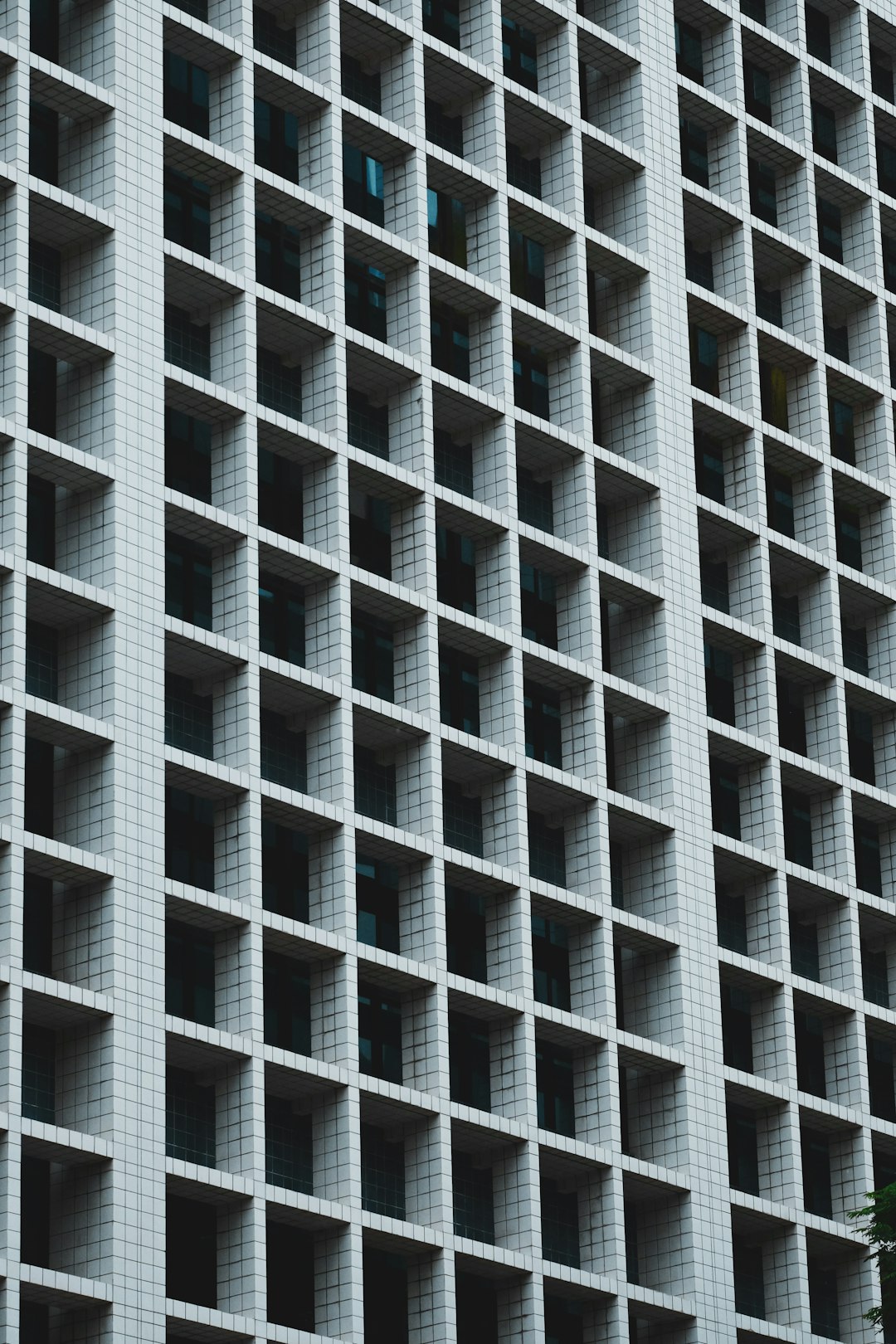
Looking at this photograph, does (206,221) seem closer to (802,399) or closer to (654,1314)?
(802,399)

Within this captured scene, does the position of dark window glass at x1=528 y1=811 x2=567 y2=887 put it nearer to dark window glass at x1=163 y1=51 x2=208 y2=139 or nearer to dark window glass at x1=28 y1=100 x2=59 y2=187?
dark window glass at x1=163 y1=51 x2=208 y2=139

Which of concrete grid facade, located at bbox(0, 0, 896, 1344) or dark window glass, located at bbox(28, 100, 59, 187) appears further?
dark window glass, located at bbox(28, 100, 59, 187)

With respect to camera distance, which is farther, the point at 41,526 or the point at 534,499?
the point at 534,499

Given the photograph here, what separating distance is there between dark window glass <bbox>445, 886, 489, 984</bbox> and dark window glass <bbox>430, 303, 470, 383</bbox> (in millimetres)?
13599

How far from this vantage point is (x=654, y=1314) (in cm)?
7531

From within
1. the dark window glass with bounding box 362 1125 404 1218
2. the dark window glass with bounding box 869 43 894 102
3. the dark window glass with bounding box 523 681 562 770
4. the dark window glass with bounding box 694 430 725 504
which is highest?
the dark window glass with bounding box 869 43 894 102

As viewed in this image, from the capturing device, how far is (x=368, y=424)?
78125 millimetres

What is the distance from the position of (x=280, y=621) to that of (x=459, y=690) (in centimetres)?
579

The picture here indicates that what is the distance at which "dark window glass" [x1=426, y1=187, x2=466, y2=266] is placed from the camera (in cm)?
8106

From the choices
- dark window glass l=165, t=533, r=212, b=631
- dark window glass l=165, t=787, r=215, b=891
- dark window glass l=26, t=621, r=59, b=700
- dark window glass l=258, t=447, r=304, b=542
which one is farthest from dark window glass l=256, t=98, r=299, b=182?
dark window glass l=165, t=787, r=215, b=891

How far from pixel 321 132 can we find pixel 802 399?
64.5 feet

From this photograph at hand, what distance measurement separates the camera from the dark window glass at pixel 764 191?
3644 inches

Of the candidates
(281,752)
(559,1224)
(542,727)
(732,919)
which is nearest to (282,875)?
(281,752)

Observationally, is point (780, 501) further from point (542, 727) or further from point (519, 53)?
point (519, 53)
